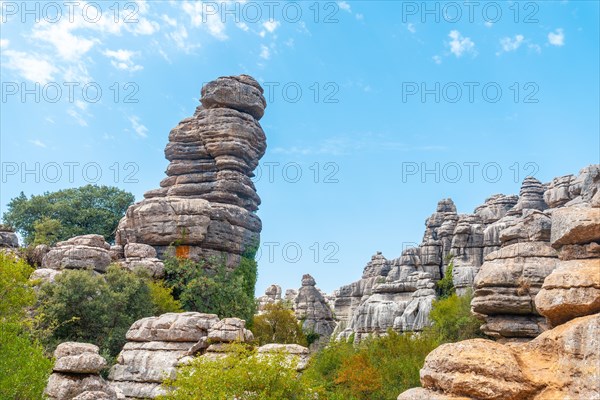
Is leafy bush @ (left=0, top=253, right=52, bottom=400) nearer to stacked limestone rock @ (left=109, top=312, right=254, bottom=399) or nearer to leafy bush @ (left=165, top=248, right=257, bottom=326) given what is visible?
stacked limestone rock @ (left=109, top=312, right=254, bottom=399)

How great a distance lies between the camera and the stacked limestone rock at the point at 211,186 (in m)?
33.4

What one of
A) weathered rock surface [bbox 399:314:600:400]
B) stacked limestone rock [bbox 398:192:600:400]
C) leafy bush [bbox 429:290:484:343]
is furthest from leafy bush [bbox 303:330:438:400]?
weathered rock surface [bbox 399:314:600:400]

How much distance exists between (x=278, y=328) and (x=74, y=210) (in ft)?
72.9

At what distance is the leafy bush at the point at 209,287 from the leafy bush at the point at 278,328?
0.98m

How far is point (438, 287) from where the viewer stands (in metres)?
51.4

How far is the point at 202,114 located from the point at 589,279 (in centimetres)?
3489

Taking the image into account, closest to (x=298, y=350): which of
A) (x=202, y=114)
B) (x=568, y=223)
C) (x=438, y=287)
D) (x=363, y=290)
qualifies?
(x=568, y=223)

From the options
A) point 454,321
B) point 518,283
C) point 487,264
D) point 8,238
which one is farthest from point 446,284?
point 8,238

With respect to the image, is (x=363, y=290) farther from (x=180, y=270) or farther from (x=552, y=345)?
(x=552, y=345)

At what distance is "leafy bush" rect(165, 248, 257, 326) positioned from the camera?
31.6 m

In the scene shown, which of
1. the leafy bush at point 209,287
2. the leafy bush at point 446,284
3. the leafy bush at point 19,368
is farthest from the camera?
the leafy bush at point 446,284

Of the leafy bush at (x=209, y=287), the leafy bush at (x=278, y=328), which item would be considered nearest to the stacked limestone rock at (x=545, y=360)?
the leafy bush at (x=209, y=287)

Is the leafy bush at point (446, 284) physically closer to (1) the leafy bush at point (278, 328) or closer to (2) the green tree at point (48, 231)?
(1) the leafy bush at point (278, 328)

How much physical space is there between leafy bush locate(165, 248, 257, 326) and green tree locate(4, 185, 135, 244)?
15.3 m
